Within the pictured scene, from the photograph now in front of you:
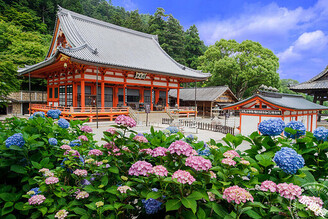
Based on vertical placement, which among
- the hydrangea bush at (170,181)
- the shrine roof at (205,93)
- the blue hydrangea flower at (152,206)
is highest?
the shrine roof at (205,93)

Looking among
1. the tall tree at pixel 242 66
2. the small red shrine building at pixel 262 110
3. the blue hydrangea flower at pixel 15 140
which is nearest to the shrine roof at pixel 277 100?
the small red shrine building at pixel 262 110

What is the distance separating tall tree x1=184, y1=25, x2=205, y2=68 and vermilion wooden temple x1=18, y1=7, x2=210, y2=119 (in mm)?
20527

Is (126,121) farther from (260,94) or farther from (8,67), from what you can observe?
(260,94)

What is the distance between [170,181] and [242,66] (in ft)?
106

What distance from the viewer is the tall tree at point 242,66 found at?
28.5 metres

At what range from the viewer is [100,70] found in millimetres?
15695

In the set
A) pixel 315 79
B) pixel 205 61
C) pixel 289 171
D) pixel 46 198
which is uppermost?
pixel 205 61

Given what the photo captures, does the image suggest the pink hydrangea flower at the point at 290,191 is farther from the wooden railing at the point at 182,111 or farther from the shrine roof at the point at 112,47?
the wooden railing at the point at 182,111

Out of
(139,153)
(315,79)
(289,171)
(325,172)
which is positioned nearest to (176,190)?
(139,153)

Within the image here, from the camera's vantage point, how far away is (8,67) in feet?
21.0

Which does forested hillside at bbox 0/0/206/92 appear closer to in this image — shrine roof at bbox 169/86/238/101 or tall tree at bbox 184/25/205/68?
tall tree at bbox 184/25/205/68

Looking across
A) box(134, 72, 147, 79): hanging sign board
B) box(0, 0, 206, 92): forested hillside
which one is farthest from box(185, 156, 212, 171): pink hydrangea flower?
box(134, 72, 147, 79): hanging sign board

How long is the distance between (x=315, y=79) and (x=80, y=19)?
2458 centimetres

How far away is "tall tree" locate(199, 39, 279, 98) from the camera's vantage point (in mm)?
28547
